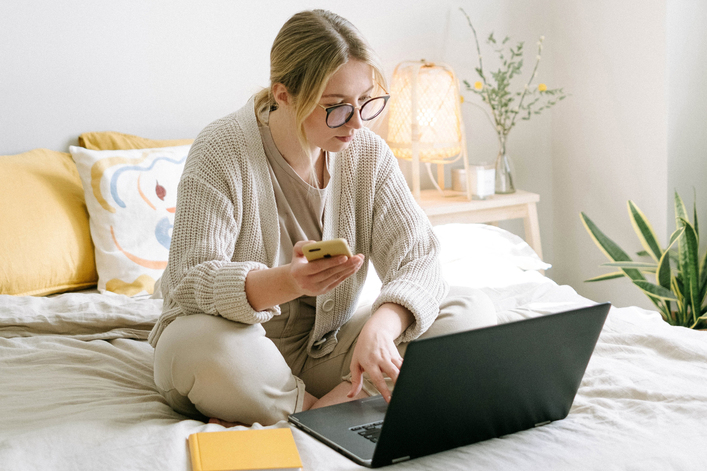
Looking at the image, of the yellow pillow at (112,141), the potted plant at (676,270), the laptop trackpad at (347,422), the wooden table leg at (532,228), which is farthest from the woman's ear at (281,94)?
the wooden table leg at (532,228)

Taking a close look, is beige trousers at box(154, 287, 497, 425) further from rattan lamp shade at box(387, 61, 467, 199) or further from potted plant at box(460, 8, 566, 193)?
potted plant at box(460, 8, 566, 193)

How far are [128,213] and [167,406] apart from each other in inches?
34.1

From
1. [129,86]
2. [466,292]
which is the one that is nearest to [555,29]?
[129,86]

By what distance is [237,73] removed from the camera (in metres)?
2.30

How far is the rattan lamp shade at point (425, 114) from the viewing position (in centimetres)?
230

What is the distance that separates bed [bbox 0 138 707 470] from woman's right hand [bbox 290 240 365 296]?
0.20 meters

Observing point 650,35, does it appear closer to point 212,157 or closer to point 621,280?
point 621,280

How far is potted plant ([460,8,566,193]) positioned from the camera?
248cm

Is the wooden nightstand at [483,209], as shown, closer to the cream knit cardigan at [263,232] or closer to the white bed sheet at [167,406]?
the white bed sheet at [167,406]

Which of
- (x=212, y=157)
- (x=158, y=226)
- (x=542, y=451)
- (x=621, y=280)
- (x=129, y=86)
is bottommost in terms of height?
(x=621, y=280)

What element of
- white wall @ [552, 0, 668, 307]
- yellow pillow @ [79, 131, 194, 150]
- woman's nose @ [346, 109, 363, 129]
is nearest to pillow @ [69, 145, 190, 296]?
yellow pillow @ [79, 131, 194, 150]

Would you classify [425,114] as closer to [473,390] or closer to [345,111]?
[345,111]

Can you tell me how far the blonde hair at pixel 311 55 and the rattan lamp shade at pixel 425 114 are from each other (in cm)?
116

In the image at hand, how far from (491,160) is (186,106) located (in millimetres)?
1236
